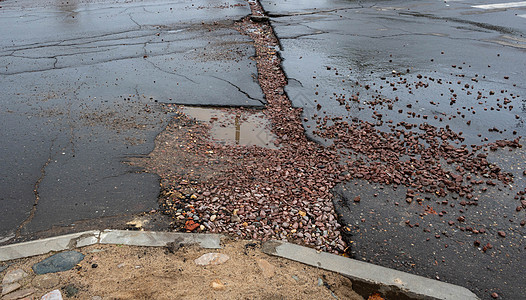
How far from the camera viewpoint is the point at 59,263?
3340 millimetres

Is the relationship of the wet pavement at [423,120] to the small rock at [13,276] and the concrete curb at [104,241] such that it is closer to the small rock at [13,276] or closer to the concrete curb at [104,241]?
the concrete curb at [104,241]

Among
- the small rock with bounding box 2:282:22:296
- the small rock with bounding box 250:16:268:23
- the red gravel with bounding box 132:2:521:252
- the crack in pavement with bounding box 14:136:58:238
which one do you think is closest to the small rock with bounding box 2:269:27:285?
the small rock with bounding box 2:282:22:296

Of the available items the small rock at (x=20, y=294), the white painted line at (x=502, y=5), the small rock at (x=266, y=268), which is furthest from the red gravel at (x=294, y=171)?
the white painted line at (x=502, y=5)

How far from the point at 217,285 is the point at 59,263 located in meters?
1.53

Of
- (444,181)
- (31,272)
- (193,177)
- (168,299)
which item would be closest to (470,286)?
(444,181)

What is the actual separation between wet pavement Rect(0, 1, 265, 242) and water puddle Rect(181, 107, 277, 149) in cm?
33

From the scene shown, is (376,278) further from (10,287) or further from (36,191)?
(36,191)

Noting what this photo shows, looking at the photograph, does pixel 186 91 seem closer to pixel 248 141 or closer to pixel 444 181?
pixel 248 141

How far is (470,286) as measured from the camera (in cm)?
335

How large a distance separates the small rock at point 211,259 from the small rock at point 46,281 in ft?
4.03

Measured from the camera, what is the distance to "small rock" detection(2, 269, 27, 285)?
314cm

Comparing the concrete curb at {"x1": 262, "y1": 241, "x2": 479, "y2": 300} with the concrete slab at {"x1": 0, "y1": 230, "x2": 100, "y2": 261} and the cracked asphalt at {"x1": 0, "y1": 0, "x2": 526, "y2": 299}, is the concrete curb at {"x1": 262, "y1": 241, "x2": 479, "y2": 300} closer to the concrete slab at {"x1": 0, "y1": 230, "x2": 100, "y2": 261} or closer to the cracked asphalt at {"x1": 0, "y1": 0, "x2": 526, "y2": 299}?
the cracked asphalt at {"x1": 0, "y1": 0, "x2": 526, "y2": 299}

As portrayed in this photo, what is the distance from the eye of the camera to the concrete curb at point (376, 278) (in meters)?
3.25

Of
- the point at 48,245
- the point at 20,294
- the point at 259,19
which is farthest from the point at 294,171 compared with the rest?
the point at 259,19
